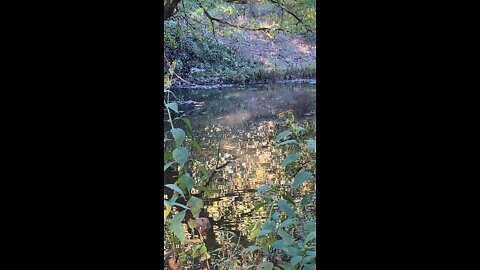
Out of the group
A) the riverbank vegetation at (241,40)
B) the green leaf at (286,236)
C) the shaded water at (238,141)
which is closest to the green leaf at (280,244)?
the green leaf at (286,236)

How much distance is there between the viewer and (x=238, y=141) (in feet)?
3.69

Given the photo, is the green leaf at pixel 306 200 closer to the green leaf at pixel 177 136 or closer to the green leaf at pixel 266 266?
the green leaf at pixel 266 266

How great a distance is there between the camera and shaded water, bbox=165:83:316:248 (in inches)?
44.1

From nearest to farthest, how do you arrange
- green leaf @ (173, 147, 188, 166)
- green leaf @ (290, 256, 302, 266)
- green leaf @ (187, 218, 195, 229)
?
green leaf @ (173, 147, 188, 166) < green leaf @ (290, 256, 302, 266) < green leaf @ (187, 218, 195, 229)

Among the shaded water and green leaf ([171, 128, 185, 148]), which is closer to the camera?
green leaf ([171, 128, 185, 148])

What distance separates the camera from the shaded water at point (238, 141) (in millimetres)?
1119

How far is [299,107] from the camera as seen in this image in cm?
115

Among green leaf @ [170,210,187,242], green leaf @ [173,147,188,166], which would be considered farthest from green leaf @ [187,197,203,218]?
green leaf @ [173,147,188,166]

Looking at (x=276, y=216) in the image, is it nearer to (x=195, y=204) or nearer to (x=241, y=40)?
(x=195, y=204)

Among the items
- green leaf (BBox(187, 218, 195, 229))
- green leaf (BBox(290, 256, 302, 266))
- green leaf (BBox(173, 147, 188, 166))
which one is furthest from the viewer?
green leaf (BBox(187, 218, 195, 229))

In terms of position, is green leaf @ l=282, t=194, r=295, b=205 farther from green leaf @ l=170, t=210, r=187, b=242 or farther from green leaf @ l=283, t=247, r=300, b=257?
green leaf @ l=170, t=210, r=187, b=242
